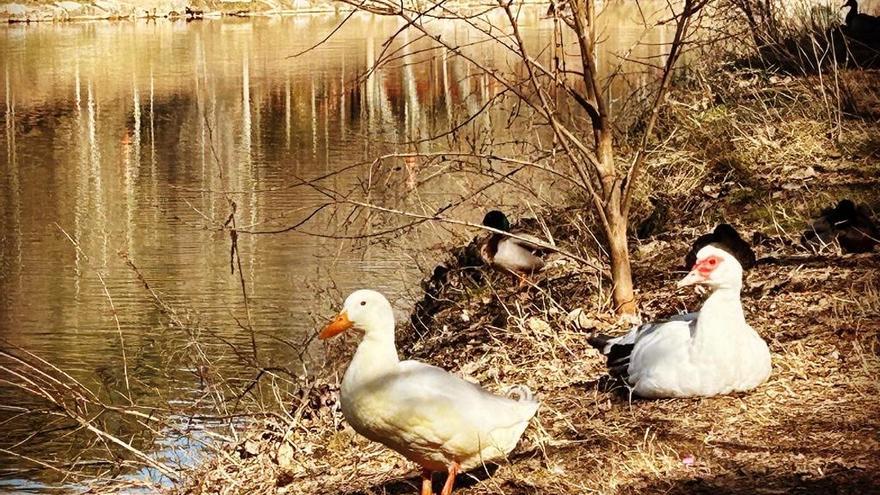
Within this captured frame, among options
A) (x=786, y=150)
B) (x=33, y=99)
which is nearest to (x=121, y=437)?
(x=786, y=150)

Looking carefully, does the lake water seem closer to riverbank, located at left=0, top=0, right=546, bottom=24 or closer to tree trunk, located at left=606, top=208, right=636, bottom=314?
tree trunk, located at left=606, top=208, right=636, bottom=314

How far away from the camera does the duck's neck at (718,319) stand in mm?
5980

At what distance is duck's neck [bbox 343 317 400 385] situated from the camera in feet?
17.7

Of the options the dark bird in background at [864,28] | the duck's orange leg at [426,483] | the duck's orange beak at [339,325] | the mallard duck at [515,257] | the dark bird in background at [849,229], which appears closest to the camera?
the duck's orange leg at [426,483]

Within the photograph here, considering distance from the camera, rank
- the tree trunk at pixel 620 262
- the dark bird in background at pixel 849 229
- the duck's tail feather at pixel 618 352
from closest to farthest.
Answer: the duck's tail feather at pixel 618 352
the tree trunk at pixel 620 262
the dark bird in background at pixel 849 229

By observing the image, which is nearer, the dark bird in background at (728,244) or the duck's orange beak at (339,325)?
the duck's orange beak at (339,325)

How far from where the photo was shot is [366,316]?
18.3 feet

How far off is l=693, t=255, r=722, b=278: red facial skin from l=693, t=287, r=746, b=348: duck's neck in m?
0.10

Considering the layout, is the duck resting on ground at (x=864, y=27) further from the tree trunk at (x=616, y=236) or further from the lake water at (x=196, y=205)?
the tree trunk at (x=616, y=236)

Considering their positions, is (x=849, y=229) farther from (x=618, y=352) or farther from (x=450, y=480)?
(x=450, y=480)

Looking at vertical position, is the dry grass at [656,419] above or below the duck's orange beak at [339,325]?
below

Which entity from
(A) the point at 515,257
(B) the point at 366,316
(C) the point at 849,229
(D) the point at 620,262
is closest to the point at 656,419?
(B) the point at 366,316

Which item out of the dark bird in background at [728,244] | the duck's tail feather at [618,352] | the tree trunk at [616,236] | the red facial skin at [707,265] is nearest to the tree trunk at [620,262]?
the tree trunk at [616,236]

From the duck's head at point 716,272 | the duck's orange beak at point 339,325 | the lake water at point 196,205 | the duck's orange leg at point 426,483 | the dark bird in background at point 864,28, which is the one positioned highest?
the dark bird in background at point 864,28
